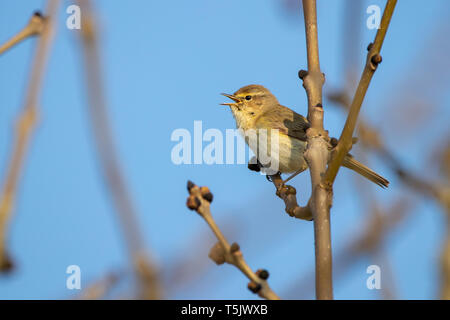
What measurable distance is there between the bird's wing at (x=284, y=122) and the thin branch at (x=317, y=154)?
3.37m

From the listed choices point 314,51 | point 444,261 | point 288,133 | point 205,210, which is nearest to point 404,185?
point 444,261

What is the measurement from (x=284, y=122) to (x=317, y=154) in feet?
12.9

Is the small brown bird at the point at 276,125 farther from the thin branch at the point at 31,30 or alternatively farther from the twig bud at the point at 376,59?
the thin branch at the point at 31,30

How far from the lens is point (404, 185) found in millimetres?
3100

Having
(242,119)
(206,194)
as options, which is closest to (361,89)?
(206,194)

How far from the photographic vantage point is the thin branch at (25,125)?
181 centimetres

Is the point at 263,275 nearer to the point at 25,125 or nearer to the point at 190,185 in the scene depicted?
the point at 190,185

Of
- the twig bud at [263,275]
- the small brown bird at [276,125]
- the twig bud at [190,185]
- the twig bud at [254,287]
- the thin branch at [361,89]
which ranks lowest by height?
the twig bud at [254,287]

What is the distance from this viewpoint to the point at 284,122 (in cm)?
659

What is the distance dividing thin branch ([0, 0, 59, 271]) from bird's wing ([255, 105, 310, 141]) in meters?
4.40

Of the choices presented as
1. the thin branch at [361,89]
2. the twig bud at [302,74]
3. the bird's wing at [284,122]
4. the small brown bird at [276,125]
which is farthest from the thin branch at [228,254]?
the bird's wing at [284,122]

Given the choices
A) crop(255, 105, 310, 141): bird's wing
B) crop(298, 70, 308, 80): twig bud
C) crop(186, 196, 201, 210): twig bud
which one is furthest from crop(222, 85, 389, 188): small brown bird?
crop(186, 196, 201, 210): twig bud

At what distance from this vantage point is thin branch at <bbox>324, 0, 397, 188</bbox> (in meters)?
2.27
